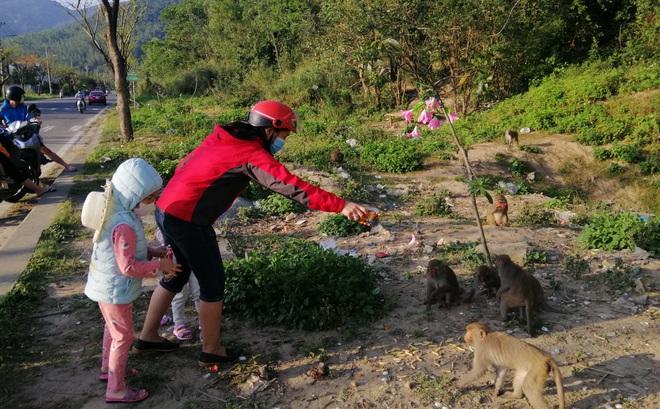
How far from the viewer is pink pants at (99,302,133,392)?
10.5ft

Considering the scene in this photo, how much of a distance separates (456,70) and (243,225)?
1039 cm

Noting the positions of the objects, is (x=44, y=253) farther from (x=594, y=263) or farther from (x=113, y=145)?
(x=113, y=145)

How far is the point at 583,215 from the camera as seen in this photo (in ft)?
25.4

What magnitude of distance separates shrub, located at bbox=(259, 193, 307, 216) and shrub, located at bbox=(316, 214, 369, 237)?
938 millimetres

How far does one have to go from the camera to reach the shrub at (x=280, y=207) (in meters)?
7.65

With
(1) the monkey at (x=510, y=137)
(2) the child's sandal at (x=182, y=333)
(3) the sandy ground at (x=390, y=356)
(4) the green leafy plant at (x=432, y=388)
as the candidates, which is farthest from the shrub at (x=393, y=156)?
(4) the green leafy plant at (x=432, y=388)

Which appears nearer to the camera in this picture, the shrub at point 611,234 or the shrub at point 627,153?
the shrub at point 611,234

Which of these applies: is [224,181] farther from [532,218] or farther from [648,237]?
[532,218]

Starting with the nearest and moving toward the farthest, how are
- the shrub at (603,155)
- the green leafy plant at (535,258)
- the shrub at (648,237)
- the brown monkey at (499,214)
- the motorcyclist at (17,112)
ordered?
1. the green leafy plant at (535,258)
2. the shrub at (648,237)
3. the brown monkey at (499,214)
4. the motorcyclist at (17,112)
5. the shrub at (603,155)

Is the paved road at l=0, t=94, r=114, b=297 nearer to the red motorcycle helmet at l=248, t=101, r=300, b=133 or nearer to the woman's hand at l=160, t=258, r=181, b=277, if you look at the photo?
the woman's hand at l=160, t=258, r=181, b=277

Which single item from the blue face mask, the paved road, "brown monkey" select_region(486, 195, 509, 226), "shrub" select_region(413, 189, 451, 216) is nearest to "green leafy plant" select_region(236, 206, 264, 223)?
"shrub" select_region(413, 189, 451, 216)

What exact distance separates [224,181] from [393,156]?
7.76 m

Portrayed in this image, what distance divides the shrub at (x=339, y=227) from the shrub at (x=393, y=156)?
13.0 ft

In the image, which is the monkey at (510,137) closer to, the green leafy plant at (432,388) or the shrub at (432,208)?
the shrub at (432,208)
